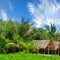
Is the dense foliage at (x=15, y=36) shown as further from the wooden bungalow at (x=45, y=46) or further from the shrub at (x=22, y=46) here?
the wooden bungalow at (x=45, y=46)

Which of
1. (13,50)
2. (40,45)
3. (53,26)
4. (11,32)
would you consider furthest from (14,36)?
(53,26)

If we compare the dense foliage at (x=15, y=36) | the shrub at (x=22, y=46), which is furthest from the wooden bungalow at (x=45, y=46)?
the shrub at (x=22, y=46)

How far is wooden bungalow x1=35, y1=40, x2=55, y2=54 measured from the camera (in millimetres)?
37256

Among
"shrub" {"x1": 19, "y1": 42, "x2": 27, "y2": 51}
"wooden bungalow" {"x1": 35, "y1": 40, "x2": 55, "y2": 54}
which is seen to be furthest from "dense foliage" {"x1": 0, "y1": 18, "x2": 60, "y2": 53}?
"wooden bungalow" {"x1": 35, "y1": 40, "x2": 55, "y2": 54}

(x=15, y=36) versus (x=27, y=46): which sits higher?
(x=15, y=36)

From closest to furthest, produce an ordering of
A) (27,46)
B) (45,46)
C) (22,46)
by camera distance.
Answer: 1. (22,46)
2. (27,46)
3. (45,46)

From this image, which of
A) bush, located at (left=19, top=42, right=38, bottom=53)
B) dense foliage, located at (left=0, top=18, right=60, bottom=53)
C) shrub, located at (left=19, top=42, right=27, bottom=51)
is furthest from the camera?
bush, located at (left=19, top=42, right=38, bottom=53)

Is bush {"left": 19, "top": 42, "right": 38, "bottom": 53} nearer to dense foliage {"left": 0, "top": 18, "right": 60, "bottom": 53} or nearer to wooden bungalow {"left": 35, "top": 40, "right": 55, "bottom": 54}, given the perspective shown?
dense foliage {"left": 0, "top": 18, "right": 60, "bottom": 53}

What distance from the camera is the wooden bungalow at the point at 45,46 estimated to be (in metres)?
37.3

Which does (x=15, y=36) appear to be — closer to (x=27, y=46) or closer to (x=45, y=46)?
(x=27, y=46)

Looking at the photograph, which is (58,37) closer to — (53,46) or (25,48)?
(53,46)

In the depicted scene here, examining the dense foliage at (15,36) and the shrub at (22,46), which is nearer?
the dense foliage at (15,36)

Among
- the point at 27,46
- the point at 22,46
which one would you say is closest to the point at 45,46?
the point at 27,46

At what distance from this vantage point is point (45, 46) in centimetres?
3703
